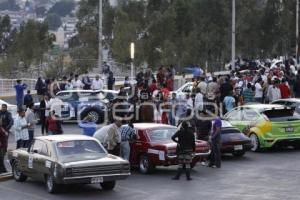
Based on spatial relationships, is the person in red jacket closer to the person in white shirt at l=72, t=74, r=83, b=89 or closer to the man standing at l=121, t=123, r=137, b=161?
the person in white shirt at l=72, t=74, r=83, b=89

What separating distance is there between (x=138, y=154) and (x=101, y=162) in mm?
3535

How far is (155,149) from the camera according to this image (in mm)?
19250

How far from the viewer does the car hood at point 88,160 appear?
16.3 metres

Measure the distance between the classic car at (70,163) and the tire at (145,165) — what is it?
2241 millimetres

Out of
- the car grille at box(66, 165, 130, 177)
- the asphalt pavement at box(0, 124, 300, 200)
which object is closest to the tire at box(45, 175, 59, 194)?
the asphalt pavement at box(0, 124, 300, 200)

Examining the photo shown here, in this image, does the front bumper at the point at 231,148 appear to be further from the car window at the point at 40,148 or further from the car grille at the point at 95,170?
the car window at the point at 40,148

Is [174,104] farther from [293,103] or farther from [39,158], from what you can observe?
[39,158]

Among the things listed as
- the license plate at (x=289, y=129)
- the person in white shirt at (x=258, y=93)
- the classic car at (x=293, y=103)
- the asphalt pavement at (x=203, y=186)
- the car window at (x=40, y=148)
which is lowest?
the asphalt pavement at (x=203, y=186)

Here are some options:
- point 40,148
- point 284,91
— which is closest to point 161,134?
point 40,148

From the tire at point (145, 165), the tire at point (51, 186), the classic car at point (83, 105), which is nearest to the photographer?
the tire at point (51, 186)

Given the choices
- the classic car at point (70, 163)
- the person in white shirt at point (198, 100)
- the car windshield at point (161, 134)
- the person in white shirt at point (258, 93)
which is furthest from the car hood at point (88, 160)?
the person in white shirt at point (258, 93)

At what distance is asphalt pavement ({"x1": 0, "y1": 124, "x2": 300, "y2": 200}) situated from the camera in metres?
16.6

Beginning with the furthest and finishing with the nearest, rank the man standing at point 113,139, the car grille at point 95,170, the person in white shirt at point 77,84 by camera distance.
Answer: the person in white shirt at point 77,84, the man standing at point 113,139, the car grille at point 95,170

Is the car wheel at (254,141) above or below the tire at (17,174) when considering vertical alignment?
above
